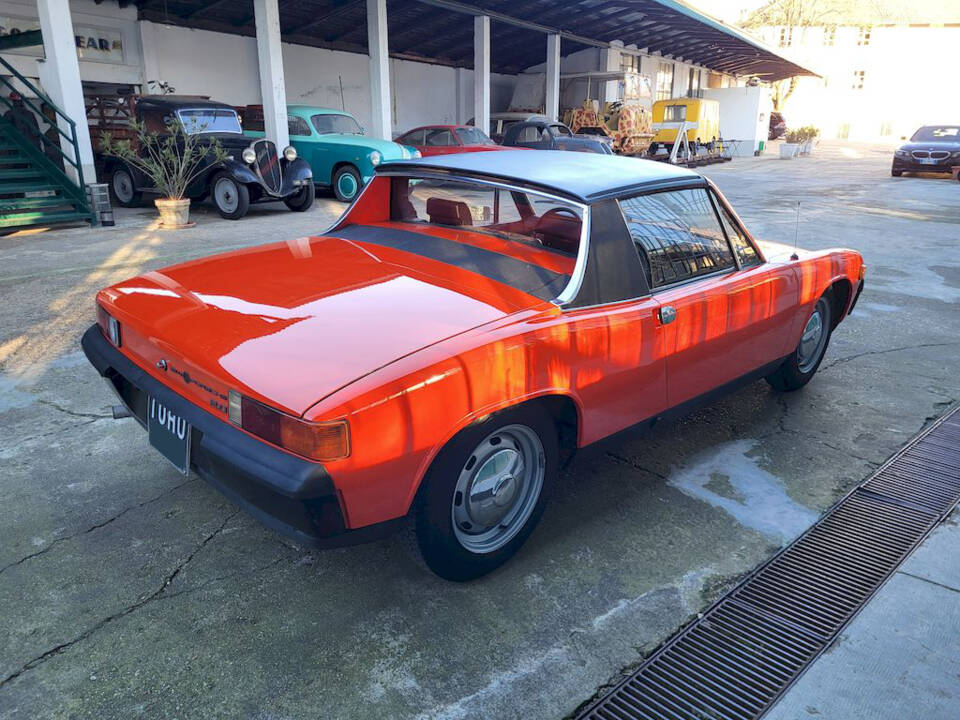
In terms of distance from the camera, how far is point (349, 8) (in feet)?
60.2

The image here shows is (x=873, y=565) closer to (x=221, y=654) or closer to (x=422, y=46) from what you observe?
(x=221, y=654)

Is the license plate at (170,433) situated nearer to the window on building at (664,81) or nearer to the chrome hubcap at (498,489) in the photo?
the chrome hubcap at (498,489)

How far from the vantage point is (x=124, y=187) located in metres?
12.1

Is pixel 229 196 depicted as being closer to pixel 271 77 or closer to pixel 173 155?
pixel 173 155

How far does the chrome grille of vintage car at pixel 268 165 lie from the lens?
36.9ft

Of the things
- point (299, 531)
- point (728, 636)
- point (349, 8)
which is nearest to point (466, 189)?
point (299, 531)

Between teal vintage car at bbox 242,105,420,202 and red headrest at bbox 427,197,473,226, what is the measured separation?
376 inches

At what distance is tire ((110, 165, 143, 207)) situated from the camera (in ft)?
39.1

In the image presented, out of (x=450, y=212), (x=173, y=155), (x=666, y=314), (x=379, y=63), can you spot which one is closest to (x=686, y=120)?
(x=379, y=63)

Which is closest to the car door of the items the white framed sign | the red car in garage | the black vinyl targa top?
the black vinyl targa top

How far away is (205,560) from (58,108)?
32.0 feet

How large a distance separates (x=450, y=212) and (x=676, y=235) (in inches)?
40.6

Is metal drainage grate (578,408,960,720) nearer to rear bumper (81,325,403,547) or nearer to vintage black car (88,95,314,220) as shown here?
rear bumper (81,325,403,547)

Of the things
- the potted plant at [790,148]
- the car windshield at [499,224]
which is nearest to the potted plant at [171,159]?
the car windshield at [499,224]
